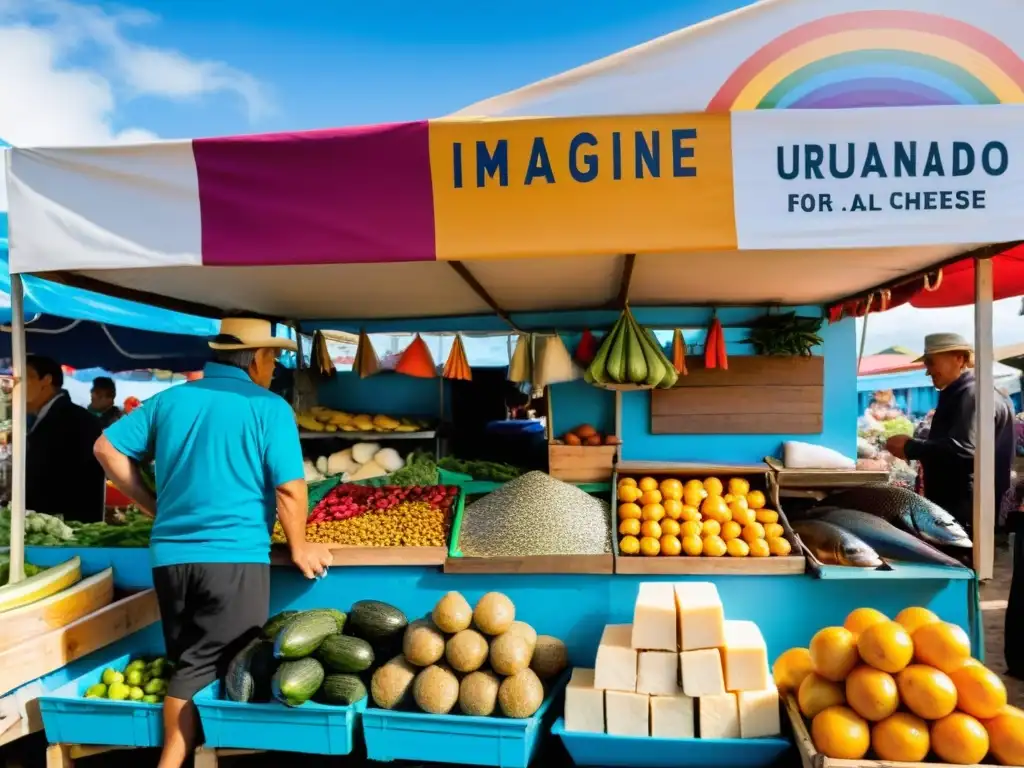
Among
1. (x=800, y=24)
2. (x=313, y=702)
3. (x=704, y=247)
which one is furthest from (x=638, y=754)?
(x=800, y=24)

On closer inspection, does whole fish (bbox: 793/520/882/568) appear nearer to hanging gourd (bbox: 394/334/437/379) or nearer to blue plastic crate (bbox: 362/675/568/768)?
blue plastic crate (bbox: 362/675/568/768)

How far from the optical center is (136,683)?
10.0 ft

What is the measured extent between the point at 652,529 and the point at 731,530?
415 mm

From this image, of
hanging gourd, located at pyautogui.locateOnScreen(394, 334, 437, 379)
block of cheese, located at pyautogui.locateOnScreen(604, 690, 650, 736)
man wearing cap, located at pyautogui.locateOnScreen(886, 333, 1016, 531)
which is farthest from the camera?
hanging gourd, located at pyautogui.locateOnScreen(394, 334, 437, 379)

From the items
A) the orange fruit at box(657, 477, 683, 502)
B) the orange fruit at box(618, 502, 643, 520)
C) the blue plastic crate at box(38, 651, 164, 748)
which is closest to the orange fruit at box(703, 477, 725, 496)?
the orange fruit at box(657, 477, 683, 502)

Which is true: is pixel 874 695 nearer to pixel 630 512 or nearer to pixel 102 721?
pixel 630 512

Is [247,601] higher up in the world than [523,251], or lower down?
lower down

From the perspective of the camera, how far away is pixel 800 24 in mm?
2416

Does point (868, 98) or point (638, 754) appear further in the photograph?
point (638, 754)

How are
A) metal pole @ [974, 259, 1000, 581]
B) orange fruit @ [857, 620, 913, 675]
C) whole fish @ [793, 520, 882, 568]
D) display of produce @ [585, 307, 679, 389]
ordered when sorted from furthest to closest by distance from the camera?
1. display of produce @ [585, 307, 679, 389]
2. whole fish @ [793, 520, 882, 568]
3. metal pole @ [974, 259, 1000, 581]
4. orange fruit @ [857, 620, 913, 675]

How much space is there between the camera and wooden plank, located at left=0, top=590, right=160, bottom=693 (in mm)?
2762

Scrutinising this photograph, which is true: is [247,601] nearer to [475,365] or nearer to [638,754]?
[638,754]

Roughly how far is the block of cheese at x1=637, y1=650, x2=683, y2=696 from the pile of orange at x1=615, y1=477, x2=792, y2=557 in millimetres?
807

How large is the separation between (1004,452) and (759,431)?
5.19 ft
